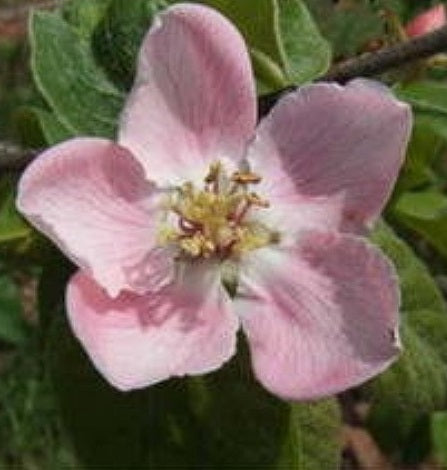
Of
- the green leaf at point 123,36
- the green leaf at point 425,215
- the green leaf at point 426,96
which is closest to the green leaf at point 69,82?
the green leaf at point 123,36

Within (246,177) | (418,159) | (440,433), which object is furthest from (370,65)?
(440,433)

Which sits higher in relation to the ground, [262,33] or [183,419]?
[262,33]

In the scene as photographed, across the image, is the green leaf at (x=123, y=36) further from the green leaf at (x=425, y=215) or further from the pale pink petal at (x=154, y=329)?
the green leaf at (x=425, y=215)

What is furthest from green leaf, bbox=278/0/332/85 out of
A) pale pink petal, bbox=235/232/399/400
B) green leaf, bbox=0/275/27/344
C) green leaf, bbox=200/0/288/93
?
green leaf, bbox=0/275/27/344

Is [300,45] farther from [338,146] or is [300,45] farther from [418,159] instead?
[418,159]

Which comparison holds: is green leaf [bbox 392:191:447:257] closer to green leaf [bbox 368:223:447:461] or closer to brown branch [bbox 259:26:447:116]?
green leaf [bbox 368:223:447:461]

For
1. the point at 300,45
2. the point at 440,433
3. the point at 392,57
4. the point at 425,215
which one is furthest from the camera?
the point at 440,433

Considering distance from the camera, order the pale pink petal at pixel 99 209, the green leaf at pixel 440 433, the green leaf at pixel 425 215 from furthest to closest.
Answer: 1. the green leaf at pixel 440 433
2. the green leaf at pixel 425 215
3. the pale pink petal at pixel 99 209
